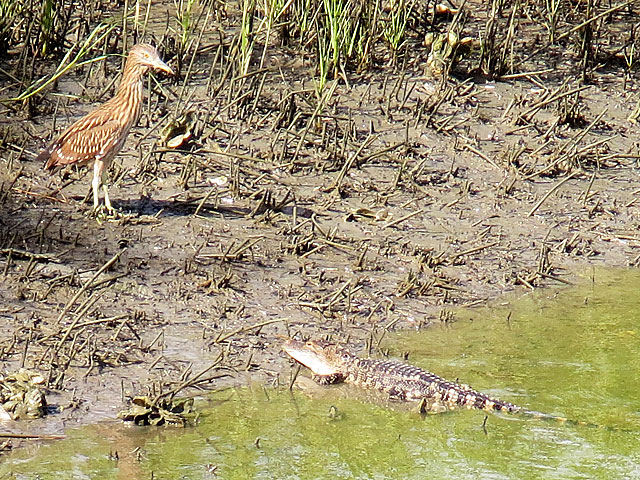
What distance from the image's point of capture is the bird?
24.3 feet

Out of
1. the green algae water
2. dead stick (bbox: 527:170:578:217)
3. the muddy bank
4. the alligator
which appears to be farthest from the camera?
dead stick (bbox: 527:170:578:217)

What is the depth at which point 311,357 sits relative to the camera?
601 cm

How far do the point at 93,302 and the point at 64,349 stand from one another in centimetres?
33

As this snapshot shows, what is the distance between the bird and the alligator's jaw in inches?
79.2

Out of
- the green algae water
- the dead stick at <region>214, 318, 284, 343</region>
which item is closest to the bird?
the dead stick at <region>214, 318, 284, 343</region>

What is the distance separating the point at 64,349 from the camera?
5.79 metres

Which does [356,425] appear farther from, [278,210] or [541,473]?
[278,210]

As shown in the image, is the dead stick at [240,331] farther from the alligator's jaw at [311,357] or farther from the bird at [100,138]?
the bird at [100,138]

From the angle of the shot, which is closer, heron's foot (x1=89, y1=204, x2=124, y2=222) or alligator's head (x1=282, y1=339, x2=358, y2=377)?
alligator's head (x1=282, y1=339, x2=358, y2=377)

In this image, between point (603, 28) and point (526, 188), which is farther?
point (603, 28)

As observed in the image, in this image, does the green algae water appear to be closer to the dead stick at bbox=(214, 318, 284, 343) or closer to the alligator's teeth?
the alligator's teeth

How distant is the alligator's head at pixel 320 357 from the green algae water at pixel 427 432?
0.14 m

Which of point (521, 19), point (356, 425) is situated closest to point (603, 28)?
point (521, 19)

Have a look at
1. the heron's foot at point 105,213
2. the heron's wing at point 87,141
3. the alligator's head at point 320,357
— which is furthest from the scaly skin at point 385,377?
the heron's wing at point 87,141
